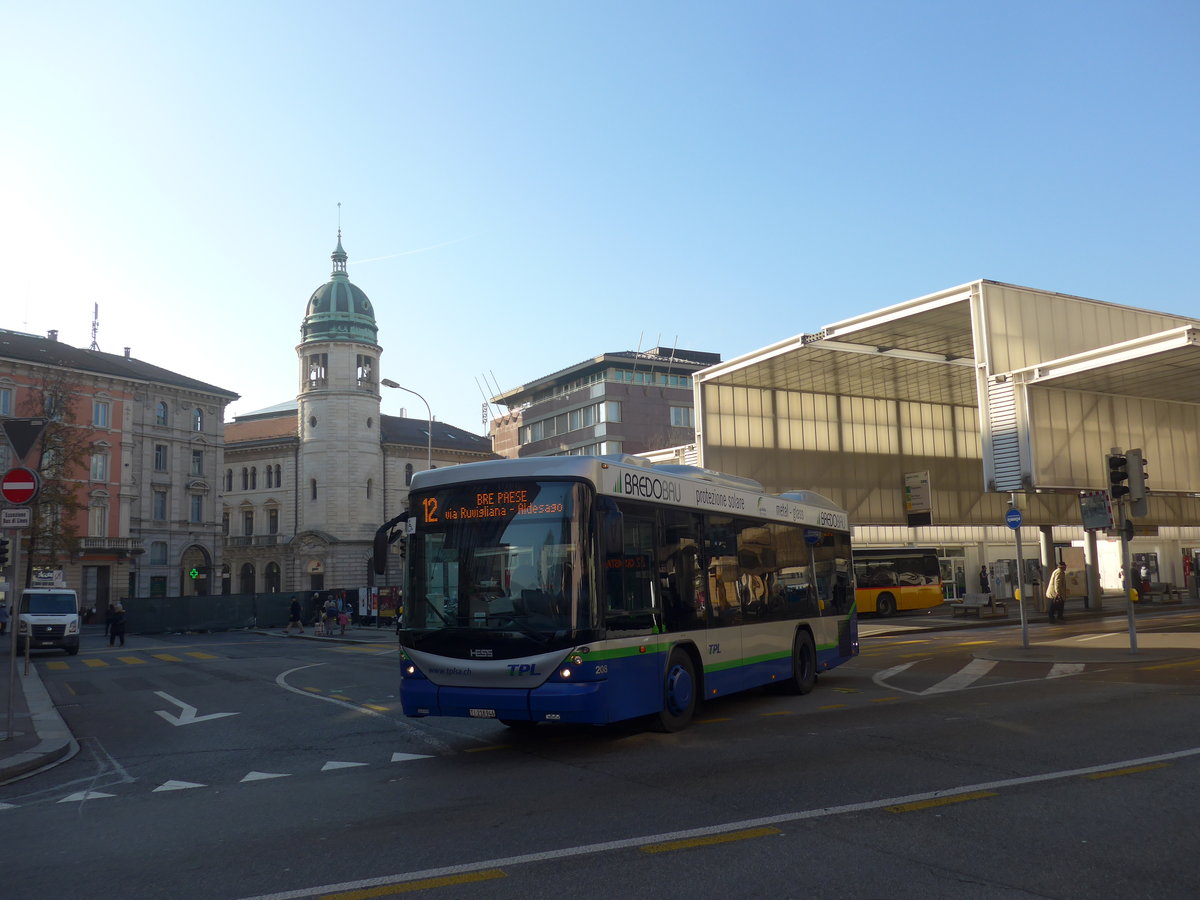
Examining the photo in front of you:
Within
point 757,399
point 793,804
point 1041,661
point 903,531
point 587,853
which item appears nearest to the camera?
point 587,853

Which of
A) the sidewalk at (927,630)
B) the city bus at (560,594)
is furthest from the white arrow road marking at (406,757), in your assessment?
the sidewalk at (927,630)

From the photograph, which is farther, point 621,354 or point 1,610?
point 621,354

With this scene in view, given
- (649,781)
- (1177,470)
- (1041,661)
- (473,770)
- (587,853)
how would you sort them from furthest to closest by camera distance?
(1177,470) → (1041,661) → (473,770) → (649,781) → (587,853)

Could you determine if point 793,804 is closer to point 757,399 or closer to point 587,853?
point 587,853

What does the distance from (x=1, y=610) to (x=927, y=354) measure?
40617mm

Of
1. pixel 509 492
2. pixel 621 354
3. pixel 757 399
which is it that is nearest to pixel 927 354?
pixel 757 399

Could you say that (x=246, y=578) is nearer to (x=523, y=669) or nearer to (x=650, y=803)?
(x=523, y=669)

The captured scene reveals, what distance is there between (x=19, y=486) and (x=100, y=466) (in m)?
58.5

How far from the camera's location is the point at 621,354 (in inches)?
3433

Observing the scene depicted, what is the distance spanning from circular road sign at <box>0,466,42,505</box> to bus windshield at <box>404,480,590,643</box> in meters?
5.66

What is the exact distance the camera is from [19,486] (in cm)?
1271

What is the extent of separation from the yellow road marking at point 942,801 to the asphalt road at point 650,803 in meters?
0.03

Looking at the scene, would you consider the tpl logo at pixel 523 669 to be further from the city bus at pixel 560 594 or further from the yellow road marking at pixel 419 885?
the yellow road marking at pixel 419 885

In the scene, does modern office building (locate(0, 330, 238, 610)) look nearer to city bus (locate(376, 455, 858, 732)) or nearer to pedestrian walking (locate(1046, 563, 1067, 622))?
pedestrian walking (locate(1046, 563, 1067, 622))
